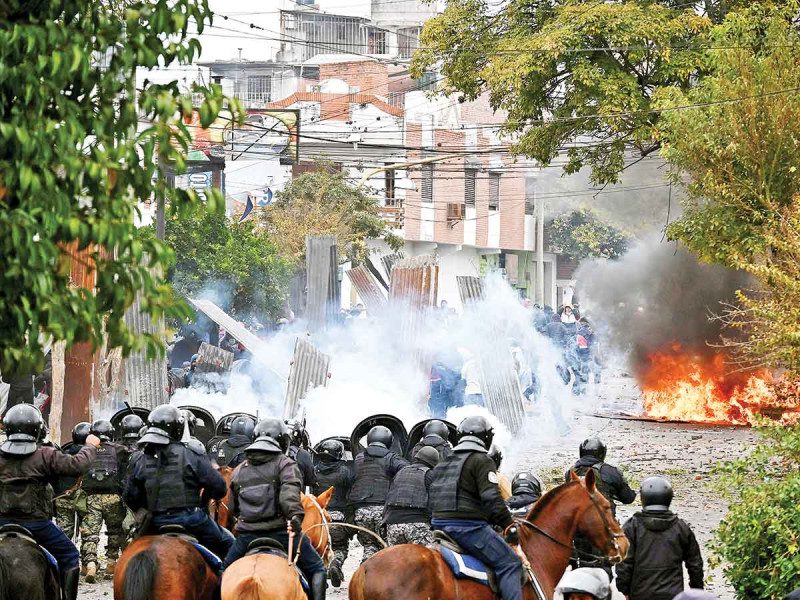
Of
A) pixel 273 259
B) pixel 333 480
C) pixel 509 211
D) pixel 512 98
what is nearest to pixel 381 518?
pixel 333 480

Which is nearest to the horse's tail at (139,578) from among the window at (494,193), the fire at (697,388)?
the fire at (697,388)

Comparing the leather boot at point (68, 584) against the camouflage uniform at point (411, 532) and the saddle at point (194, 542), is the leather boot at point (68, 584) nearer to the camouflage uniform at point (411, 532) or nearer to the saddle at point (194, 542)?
the saddle at point (194, 542)

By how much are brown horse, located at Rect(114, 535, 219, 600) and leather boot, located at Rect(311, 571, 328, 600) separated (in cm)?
69

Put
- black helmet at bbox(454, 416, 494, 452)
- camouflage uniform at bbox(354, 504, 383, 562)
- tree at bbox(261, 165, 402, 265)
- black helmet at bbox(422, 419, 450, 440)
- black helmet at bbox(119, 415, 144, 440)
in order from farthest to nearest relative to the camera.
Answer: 1. tree at bbox(261, 165, 402, 265)
2. black helmet at bbox(119, 415, 144, 440)
3. camouflage uniform at bbox(354, 504, 383, 562)
4. black helmet at bbox(422, 419, 450, 440)
5. black helmet at bbox(454, 416, 494, 452)

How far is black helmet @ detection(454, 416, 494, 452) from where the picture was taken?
351 inches

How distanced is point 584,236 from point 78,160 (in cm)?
6633

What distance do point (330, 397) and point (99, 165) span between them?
16.5 metres

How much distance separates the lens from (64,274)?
17.5 feet

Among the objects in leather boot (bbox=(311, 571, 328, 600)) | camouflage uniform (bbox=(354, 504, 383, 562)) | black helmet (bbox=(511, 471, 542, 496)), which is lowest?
camouflage uniform (bbox=(354, 504, 383, 562))

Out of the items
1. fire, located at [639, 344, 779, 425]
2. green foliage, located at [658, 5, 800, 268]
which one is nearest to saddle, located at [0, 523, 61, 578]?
green foliage, located at [658, 5, 800, 268]

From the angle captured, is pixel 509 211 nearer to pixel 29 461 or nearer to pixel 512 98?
pixel 512 98

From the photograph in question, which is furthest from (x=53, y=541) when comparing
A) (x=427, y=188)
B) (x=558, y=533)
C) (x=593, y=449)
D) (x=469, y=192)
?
(x=469, y=192)

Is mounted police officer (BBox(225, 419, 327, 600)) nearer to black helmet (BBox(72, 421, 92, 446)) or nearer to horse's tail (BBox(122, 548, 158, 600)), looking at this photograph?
horse's tail (BBox(122, 548, 158, 600))

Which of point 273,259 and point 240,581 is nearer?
point 240,581
